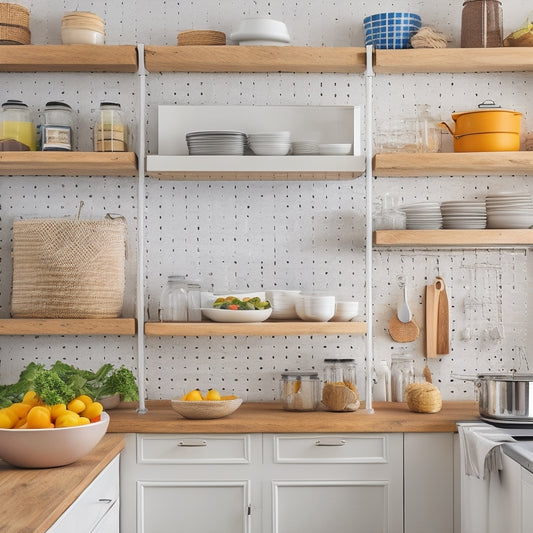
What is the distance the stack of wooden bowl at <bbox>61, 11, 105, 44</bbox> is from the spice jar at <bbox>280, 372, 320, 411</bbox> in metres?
1.67

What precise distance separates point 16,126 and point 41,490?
1745mm

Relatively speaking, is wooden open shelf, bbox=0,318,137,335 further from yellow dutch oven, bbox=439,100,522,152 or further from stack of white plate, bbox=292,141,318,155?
yellow dutch oven, bbox=439,100,522,152

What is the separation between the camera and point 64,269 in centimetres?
330

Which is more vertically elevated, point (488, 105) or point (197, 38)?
point (197, 38)

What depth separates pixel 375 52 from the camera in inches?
133

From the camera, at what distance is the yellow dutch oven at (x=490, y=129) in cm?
332

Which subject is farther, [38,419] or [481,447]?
[481,447]

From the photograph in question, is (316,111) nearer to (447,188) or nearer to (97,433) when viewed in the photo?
(447,188)

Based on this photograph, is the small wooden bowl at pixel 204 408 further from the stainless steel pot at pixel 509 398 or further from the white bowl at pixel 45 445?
the stainless steel pot at pixel 509 398

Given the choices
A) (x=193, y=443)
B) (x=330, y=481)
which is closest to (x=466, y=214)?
(x=330, y=481)

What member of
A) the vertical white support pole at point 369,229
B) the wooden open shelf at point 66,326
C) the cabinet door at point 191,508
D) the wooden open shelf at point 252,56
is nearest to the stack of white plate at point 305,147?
the vertical white support pole at point 369,229

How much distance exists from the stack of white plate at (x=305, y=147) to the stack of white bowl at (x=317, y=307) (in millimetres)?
602

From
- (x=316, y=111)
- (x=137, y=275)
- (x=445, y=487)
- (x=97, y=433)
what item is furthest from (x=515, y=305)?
(x=97, y=433)

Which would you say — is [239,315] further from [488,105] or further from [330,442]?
[488,105]
